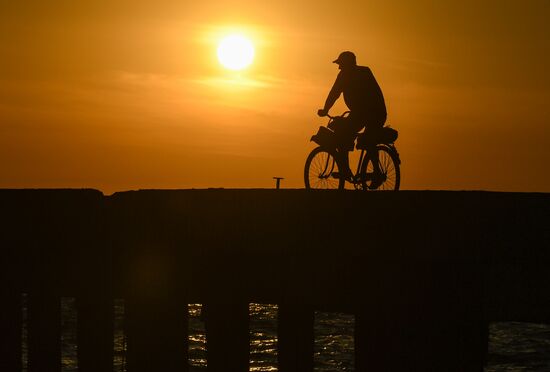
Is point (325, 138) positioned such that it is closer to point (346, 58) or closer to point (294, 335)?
point (346, 58)

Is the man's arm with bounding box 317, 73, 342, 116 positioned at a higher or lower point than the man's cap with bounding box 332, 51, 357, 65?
lower

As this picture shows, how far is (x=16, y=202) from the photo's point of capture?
21.2ft

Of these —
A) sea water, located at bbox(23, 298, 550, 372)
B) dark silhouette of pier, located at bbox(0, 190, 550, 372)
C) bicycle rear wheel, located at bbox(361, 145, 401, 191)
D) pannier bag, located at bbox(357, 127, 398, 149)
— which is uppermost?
pannier bag, located at bbox(357, 127, 398, 149)

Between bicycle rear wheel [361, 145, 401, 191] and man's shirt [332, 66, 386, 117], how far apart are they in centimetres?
67

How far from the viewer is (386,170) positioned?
1342 centimetres

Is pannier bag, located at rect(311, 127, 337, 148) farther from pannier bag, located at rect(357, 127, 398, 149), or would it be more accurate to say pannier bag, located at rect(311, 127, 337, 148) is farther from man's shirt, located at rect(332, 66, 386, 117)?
man's shirt, located at rect(332, 66, 386, 117)

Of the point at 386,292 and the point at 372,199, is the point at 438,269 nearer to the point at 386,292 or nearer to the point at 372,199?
the point at 386,292

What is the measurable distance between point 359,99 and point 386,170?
119 centimetres

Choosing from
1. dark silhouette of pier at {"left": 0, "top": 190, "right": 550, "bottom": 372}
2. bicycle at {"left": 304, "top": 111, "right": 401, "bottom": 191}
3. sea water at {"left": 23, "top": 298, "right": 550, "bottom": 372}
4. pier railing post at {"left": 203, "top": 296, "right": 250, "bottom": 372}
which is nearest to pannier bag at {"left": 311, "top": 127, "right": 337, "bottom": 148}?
bicycle at {"left": 304, "top": 111, "right": 401, "bottom": 191}

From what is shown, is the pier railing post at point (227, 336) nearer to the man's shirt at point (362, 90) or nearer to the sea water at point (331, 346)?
the man's shirt at point (362, 90)

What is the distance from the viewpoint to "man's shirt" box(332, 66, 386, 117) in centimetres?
1273

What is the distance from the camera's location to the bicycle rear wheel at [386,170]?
43.8ft

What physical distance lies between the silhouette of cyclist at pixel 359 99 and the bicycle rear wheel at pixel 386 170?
0.07 metres

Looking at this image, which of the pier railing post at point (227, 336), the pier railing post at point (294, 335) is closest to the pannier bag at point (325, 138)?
the pier railing post at point (294, 335)
